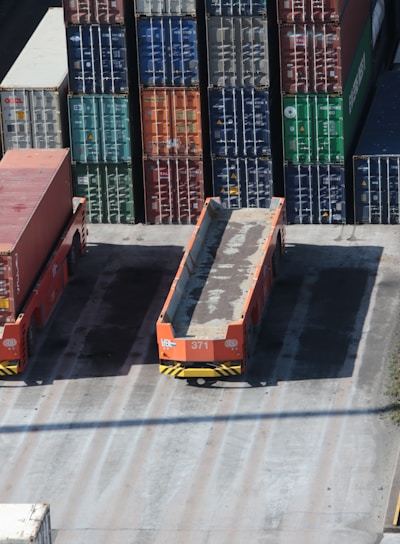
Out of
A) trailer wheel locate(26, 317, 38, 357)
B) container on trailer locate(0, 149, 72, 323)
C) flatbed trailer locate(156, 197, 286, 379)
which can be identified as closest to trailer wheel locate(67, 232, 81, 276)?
container on trailer locate(0, 149, 72, 323)

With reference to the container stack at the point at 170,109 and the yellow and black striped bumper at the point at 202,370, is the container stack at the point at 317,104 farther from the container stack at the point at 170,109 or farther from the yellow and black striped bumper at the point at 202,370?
the yellow and black striped bumper at the point at 202,370

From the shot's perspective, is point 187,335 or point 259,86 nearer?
point 187,335

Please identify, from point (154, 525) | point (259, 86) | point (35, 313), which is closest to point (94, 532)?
point (154, 525)

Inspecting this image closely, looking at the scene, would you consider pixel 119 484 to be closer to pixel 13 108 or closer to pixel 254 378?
pixel 254 378

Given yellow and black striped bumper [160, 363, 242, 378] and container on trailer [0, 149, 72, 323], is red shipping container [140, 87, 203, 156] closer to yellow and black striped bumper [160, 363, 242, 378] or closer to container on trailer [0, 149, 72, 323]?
container on trailer [0, 149, 72, 323]

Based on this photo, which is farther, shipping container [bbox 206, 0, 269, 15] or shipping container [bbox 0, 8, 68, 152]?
shipping container [bbox 0, 8, 68, 152]

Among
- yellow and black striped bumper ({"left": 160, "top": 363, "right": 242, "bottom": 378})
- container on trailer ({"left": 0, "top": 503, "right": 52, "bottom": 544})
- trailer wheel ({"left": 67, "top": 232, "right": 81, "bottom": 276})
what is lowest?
trailer wheel ({"left": 67, "top": 232, "right": 81, "bottom": 276})

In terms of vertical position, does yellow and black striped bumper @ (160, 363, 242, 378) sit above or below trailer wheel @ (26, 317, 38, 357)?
above
